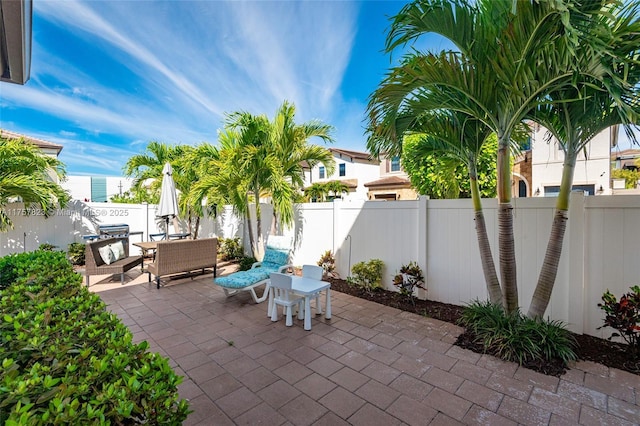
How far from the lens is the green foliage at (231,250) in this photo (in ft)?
30.6

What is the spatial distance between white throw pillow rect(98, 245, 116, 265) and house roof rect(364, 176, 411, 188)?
50.1ft

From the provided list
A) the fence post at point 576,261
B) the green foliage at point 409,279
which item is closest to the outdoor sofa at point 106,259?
the green foliage at point 409,279

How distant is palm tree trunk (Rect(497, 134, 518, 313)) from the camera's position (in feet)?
11.9

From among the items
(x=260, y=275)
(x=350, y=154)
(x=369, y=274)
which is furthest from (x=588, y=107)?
(x=350, y=154)

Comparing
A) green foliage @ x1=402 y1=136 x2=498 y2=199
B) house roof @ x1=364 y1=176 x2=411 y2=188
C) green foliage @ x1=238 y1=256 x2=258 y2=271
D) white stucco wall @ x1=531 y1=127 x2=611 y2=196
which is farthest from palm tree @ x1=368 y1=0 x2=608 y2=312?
house roof @ x1=364 y1=176 x2=411 y2=188

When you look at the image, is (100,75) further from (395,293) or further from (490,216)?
(490,216)

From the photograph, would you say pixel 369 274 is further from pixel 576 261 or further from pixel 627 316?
pixel 627 316

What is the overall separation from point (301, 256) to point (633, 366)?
604 centimetres

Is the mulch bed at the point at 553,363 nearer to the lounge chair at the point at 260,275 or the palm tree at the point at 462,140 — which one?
the palm tree at the point at 462,140

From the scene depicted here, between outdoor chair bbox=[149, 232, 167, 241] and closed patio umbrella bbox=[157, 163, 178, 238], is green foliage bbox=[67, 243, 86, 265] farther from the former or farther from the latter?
closed patio umbrella bbox=[157, 163, 178, 238]

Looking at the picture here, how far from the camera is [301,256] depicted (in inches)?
303

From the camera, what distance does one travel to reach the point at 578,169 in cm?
1345

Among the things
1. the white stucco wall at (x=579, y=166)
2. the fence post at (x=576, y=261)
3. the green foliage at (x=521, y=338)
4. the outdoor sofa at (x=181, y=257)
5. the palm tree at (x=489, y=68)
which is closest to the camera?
the palm tree at (x=489, y=68)

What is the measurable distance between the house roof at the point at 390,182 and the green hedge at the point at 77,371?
682 inches
